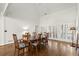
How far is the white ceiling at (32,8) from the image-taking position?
1.84 metres

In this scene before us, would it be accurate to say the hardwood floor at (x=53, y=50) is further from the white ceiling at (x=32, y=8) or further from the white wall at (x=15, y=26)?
the white ceiling at (x=32, y=8)

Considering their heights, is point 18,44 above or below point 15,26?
below

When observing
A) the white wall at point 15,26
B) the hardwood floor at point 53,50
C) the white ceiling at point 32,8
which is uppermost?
the white ceiling at point 32,8

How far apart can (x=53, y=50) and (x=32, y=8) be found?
3.22 feet

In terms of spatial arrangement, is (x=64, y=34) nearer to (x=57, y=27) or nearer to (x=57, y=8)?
(x=57, y=27)

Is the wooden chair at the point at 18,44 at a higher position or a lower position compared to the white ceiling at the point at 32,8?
lower

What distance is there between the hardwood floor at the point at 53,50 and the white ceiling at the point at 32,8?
0.63m

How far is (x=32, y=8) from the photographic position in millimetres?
1885

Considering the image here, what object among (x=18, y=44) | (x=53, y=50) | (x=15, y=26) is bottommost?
(x=53, y=50)

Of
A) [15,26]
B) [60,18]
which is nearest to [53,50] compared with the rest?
[60,18]

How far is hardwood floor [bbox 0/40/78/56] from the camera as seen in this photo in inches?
73.0

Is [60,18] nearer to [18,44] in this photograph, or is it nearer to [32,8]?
[32,8]

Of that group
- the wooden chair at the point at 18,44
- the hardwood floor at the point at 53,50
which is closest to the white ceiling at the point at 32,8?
the wooden chair at the point at 18,44

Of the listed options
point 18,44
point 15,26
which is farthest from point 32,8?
point 18,44
